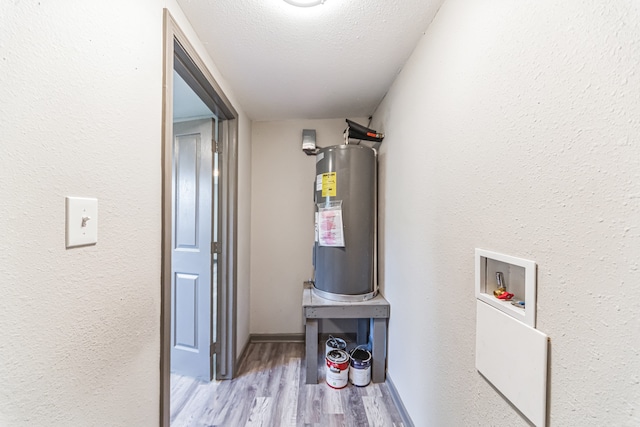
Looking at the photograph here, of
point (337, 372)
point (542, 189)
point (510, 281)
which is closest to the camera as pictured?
point (542, 189)

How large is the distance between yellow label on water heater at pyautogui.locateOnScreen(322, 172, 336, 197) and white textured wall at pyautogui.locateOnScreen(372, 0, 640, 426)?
0.76 m

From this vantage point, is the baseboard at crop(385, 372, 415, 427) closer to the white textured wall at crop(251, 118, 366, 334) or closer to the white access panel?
the white access panel

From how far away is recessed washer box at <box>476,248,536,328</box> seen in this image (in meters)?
0.61

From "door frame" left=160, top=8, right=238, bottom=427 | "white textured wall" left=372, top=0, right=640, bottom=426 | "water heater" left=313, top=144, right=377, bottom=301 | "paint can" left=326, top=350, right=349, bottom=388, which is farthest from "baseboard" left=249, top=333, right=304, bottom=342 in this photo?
"white textured wall" left=372, top=0, right=640, bottom=426

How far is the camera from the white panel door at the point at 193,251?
69.3 inches

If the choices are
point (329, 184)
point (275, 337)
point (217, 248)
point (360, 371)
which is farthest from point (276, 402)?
point (329, 184)

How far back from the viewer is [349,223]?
5.85ft

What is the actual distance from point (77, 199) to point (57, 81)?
27 centimetres

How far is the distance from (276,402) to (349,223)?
129 cm

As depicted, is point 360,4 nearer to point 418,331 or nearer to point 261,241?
point 418,331

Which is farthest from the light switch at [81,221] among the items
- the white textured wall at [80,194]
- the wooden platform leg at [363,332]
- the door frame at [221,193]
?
the wooden platform leg at [363,332]

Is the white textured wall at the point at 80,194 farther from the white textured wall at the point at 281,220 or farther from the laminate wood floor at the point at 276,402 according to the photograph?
the white textured wall at the point at 281,220

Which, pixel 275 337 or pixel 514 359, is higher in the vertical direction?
pixel 514 359

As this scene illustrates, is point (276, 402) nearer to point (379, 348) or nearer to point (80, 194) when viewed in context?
point (379, 348)
